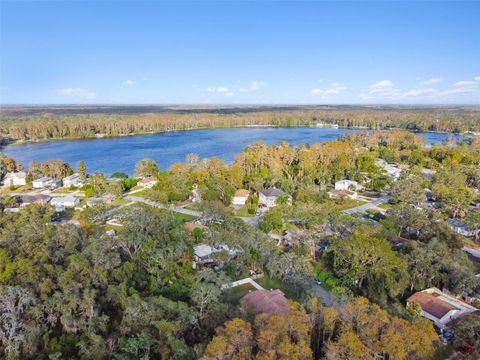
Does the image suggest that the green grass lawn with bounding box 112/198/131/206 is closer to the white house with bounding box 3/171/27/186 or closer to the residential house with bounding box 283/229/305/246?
the white house with bounding box 3/171/27/186

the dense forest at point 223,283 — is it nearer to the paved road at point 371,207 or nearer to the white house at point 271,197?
the paved road at point 371,207

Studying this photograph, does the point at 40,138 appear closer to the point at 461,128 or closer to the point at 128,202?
the point at 128,202

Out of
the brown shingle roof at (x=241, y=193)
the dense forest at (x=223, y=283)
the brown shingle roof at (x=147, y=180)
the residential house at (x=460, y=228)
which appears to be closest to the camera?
the dense forest at (x=223, y=283)

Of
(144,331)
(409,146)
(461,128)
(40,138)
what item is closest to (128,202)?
(144,331)

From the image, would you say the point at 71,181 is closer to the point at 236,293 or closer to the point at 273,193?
the point at 273,193

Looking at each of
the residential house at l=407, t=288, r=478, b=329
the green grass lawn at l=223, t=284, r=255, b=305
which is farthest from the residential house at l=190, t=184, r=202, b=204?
the residential house at l=407, t=288, r=478, b=329

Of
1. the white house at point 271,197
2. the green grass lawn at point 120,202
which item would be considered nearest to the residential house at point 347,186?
the white house at point 271,197

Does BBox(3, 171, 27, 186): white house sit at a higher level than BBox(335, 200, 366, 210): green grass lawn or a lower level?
higher
